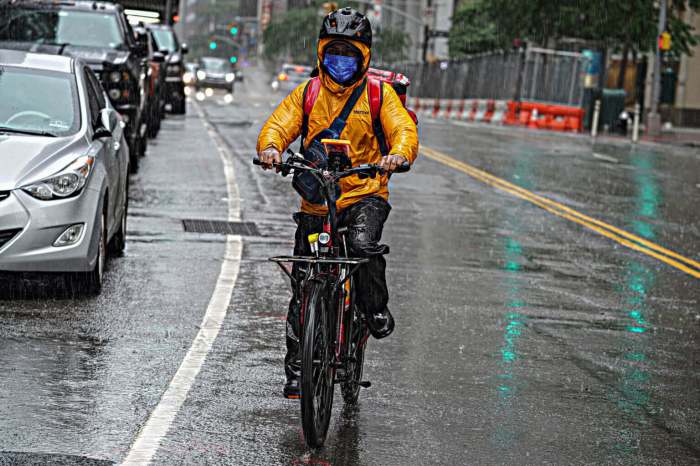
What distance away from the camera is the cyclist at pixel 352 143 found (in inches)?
260

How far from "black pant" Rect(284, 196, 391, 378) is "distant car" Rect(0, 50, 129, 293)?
3049mm

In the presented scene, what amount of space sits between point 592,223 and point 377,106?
10530 mm

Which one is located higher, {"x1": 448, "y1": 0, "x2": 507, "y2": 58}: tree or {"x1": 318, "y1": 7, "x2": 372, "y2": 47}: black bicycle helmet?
{"x1": 448, "y1": 0, "x2": 507, "y2": 58}: tree

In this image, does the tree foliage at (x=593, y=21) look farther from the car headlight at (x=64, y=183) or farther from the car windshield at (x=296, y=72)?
the car headlight at (x=64, y=183)

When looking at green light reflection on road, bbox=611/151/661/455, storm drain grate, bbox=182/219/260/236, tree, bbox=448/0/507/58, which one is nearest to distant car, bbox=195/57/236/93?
tree, bbox=448/0/507/58

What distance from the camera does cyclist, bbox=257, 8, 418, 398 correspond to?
6.61 metres

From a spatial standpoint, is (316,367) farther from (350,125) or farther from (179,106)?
(179,106)

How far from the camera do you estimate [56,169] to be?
9547 millimetres

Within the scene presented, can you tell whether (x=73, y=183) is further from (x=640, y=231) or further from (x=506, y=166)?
(x=506, y=166)

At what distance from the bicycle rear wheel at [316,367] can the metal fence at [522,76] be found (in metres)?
43.2

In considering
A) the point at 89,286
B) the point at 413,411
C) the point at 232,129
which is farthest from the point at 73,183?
the point at 232,129

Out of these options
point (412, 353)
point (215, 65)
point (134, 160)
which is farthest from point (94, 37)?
point (215, 65)

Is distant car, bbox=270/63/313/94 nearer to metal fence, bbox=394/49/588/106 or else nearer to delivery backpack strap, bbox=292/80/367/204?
metal fence, bbox=394/49/588/106

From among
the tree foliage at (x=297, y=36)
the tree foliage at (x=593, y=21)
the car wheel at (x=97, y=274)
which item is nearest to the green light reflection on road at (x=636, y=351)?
the car wheel at (x=97, y=274)
